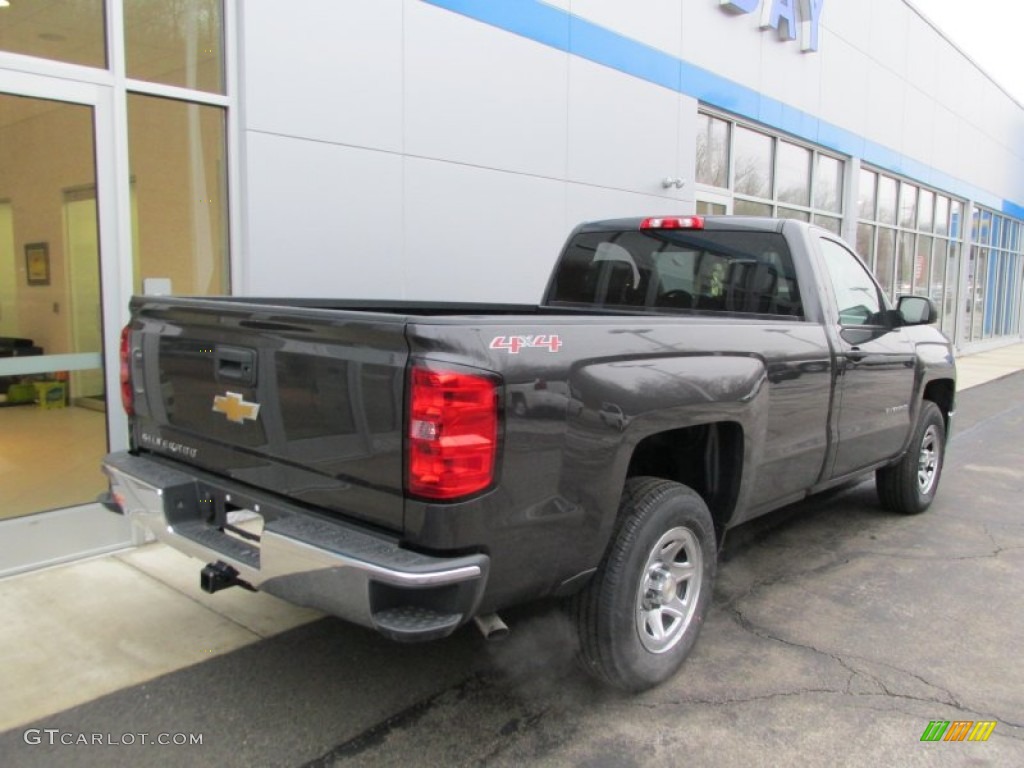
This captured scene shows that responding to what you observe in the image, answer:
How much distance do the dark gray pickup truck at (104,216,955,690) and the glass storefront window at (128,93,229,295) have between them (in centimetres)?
142

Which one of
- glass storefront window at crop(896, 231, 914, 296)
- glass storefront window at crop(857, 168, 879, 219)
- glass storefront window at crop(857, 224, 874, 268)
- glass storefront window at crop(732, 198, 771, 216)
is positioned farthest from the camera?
glass storefront window at crop(896, 231, 914, 296)

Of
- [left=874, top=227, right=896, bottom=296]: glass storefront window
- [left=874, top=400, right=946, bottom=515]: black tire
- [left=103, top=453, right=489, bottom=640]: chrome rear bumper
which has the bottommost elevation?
[left=874, top=400, right=946, bottom=515]: black tire

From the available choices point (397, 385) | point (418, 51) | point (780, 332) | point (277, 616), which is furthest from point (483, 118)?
point (397, 385)

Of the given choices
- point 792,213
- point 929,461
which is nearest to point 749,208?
point 792,213

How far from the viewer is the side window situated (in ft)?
15.2

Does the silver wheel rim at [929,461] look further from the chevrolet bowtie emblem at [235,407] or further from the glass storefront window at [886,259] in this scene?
the glass storefront window at [886,259]

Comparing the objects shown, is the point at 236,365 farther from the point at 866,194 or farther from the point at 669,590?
the point at 866,194

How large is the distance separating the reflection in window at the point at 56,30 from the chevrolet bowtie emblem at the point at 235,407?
9.08 ft

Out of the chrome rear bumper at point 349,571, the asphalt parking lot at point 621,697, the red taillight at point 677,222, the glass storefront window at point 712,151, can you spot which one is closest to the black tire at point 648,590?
the asphalt parking lot at point 621,697

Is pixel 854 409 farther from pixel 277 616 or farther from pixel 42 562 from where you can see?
pixel 42 562

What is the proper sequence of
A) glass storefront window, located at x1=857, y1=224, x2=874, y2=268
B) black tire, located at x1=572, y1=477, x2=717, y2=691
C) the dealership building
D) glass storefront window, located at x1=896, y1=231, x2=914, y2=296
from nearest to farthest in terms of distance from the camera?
1. black tire, located at x1=572, y1=477, x2=717, y2=691
2. the dealership building
3. glass storefront window, located at x1=857, y1=224, x2=874, y2=268
4. glass storefront window, located at x1=896, y1=231, x2=914, y2=296

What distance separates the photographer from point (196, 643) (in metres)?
3.70

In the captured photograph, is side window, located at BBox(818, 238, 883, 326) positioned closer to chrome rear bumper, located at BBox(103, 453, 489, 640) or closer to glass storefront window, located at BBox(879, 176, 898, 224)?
chrome rear bumper, located at BBox(103, 453, 489, 640)

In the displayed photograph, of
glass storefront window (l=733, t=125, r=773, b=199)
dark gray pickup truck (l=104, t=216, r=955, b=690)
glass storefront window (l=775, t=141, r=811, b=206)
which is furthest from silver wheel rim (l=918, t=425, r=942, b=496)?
glass storefront window (l=775, t=141, r=811, b=206)
